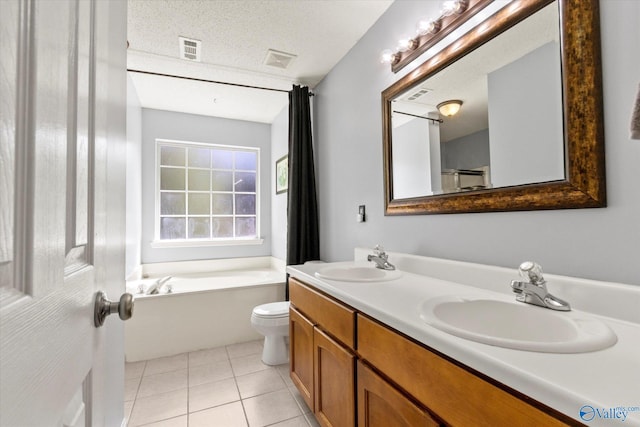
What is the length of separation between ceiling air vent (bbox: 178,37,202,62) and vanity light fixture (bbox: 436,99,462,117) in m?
1.82

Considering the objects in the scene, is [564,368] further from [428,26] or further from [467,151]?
[428,26]

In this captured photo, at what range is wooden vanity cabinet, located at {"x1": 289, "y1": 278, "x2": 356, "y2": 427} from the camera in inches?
43.6

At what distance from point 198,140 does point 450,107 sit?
3.22m

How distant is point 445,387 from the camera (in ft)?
2.24

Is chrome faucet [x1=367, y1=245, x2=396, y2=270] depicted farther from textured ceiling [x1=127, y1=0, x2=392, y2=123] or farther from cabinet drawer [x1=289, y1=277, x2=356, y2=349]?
textured ceiling [x1=127, y1=0, x2=392, y2=123]

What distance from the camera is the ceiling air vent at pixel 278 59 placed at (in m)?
2.29

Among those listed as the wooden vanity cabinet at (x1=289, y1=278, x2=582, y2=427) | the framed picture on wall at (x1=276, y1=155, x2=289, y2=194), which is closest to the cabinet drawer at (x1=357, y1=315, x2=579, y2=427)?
the wooden vanity cabinet at (x1=289, y1=278, x2=582, y2=427)

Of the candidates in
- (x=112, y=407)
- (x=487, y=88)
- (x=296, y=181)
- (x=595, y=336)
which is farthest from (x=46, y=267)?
(x=296, y=181)

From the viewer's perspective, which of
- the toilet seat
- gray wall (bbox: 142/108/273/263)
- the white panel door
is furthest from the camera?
gray wall (bbox: 142/108/273/263)

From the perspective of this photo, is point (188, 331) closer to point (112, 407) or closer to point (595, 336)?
point (112, 407)

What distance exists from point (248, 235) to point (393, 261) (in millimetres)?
2772

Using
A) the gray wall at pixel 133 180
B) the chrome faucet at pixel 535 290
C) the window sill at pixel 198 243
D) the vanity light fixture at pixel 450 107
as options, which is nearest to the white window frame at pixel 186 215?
the window sill at pixel 198 243

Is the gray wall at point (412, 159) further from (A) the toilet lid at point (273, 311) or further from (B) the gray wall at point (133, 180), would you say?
(B) the gray wall at point (133, 180)

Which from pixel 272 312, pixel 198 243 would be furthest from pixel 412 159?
pixel 198 243
